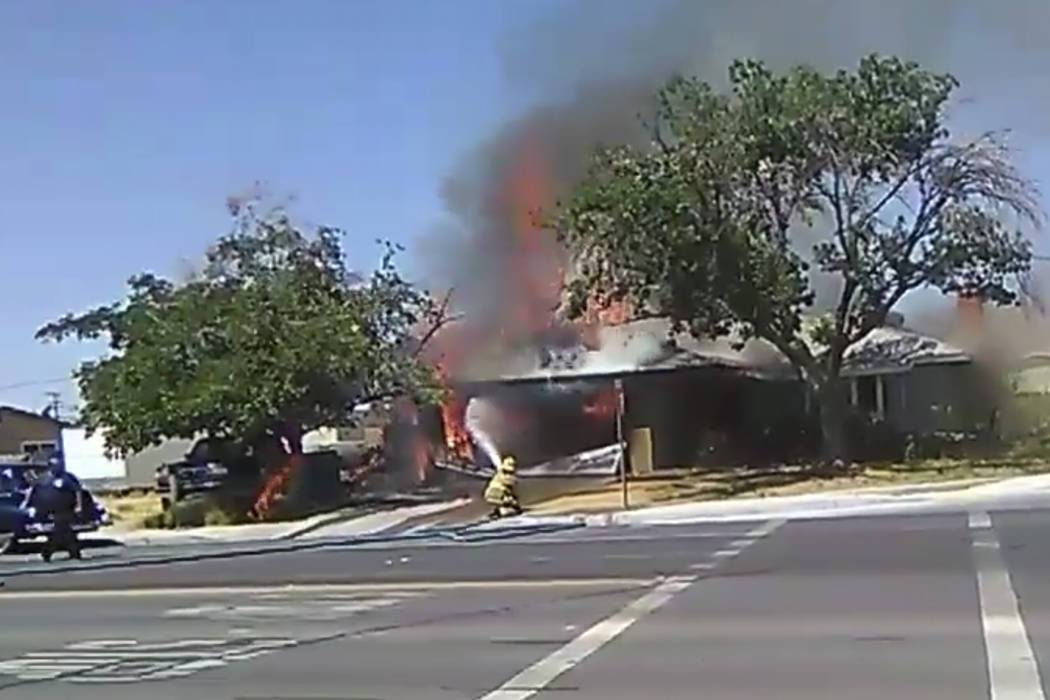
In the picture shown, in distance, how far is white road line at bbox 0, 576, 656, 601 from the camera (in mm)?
17047

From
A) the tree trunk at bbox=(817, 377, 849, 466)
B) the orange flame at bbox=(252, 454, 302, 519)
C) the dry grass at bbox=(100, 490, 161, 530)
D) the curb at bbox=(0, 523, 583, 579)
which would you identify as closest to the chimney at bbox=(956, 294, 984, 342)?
the tree trunk at bbox=(817, 377, 849, 466)

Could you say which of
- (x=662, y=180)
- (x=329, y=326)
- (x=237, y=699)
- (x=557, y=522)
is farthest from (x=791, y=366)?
(x=237, y=699)

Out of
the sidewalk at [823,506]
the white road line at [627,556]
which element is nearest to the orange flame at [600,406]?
the sidewalk at [823,506]

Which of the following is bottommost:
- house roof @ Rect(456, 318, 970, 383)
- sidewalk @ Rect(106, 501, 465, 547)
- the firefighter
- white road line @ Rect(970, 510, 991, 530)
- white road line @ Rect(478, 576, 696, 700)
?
white road line @ Rect(478, 576, 696, 700)

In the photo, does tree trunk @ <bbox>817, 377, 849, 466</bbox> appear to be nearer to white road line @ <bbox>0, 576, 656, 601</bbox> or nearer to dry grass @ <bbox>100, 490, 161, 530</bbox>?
dry grass @ <bbox>100, 490, 161, 530</bbox>

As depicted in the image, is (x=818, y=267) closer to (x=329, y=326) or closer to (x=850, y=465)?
(x=850, y=465)

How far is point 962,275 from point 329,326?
523 inches

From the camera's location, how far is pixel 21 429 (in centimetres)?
6819

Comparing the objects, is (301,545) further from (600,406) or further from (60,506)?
(600,406)

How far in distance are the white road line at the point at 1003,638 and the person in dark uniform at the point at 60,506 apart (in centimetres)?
1516

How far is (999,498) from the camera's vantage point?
29047 mm

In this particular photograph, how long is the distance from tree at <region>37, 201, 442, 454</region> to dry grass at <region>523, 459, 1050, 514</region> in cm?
444

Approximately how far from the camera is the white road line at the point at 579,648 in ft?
34.9

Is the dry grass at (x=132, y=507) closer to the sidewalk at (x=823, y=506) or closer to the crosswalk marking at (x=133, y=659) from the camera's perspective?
the sidewalk at (x=823, y=506)
